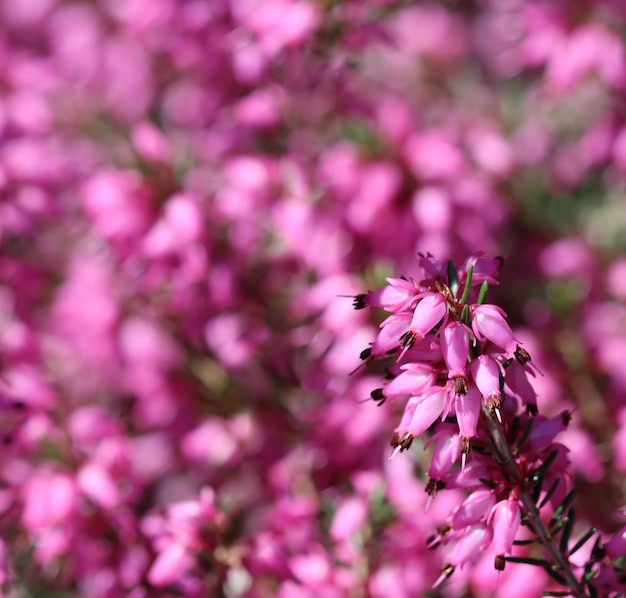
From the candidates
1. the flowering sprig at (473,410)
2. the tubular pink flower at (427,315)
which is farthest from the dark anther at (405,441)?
the tubular pink flower at (427,315)

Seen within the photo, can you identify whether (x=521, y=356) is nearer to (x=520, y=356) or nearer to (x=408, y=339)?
(x=520, y=356)

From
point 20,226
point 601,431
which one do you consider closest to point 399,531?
point 601,431

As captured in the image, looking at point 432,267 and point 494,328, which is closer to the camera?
point 494,328

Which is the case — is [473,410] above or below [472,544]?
above

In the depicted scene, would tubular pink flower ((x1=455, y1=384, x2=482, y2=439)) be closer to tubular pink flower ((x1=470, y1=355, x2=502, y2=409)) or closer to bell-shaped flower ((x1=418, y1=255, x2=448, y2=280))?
tubular pink flower ((x1=470, y1=355, x2=502, y2=409))

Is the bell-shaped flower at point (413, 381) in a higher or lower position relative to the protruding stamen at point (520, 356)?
lower

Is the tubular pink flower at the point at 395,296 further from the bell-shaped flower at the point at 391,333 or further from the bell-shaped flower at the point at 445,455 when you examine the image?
the bell-shaped flower at the point at 445,455

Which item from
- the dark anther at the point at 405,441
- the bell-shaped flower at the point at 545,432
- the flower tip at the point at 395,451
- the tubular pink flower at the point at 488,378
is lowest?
the bell-shaped flower at the point at 545,432

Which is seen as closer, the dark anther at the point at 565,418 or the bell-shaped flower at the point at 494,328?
the bell-shaped flower at the point at 494,328

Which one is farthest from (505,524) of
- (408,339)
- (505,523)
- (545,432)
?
(408,339)
